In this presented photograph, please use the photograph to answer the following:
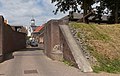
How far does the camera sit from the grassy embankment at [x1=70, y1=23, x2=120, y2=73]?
47.3ft

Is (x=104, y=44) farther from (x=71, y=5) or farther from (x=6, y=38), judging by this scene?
(x=71, y=5)

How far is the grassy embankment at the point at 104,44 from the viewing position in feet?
47.3

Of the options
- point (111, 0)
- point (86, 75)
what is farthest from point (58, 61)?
point (111, 0)

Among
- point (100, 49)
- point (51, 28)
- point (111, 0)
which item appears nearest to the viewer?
point (100, 49)

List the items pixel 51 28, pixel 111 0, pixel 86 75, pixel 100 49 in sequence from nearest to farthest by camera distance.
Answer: pixel 86 75 < pixel 100 49 < pixel 51 28 < pixel 111 0

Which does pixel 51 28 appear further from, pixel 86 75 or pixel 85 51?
pixel 86 75

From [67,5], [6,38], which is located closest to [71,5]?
[67,5]

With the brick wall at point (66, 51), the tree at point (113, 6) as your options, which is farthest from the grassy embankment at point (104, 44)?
the tree at point (113, 6)

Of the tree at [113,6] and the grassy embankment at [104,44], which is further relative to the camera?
the tree at [113,6]

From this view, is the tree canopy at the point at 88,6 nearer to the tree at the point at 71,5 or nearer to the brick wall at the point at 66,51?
the tree at the point at 71,5

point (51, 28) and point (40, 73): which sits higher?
point (51, 28)

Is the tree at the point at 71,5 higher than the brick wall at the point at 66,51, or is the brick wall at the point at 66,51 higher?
the tree at the point at 71,5

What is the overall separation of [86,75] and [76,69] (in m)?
1.62

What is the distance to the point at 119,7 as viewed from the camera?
35219mm
